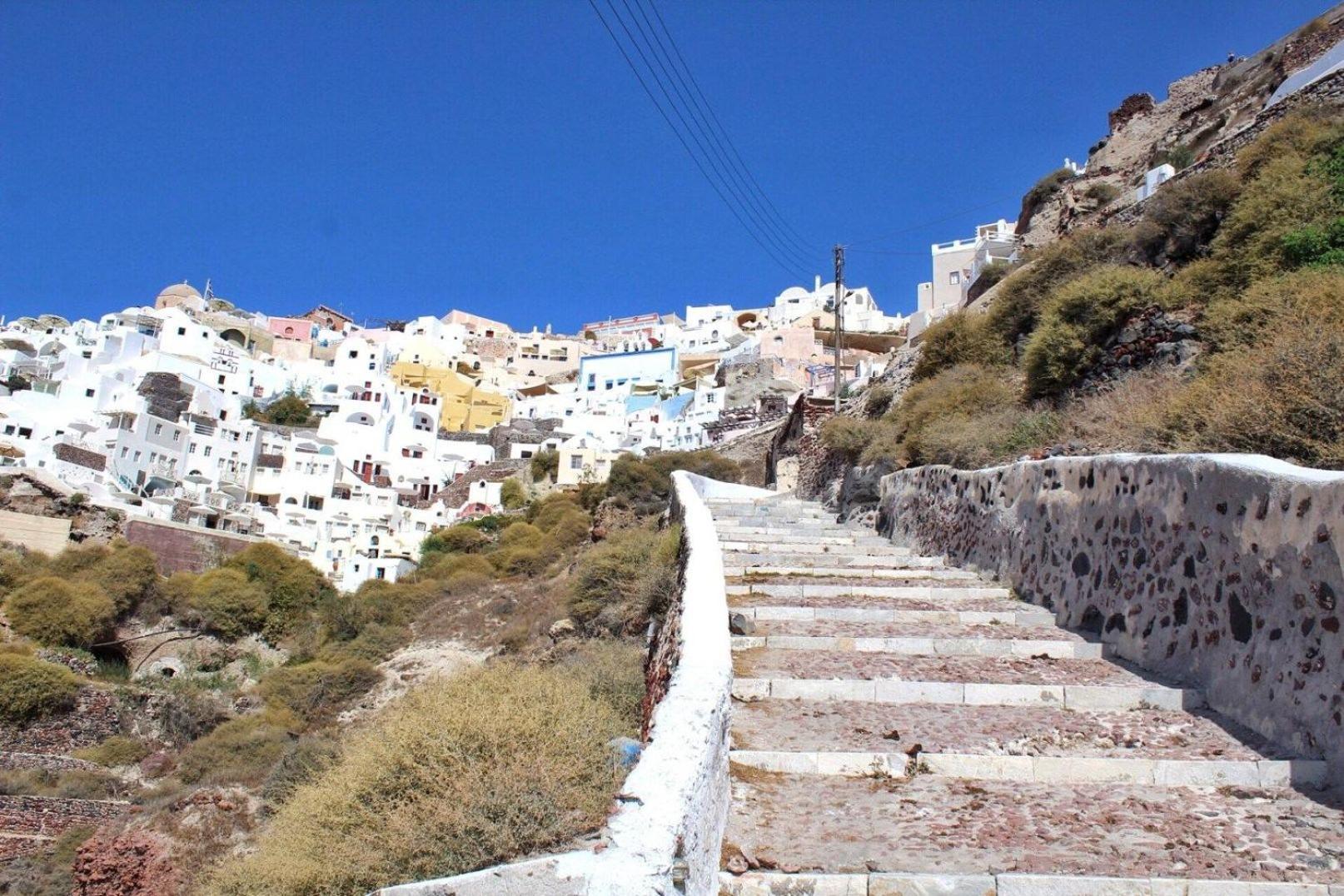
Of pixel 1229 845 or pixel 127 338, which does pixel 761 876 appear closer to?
pixel 1229 845

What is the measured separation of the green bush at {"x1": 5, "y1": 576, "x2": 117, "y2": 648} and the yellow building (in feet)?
141

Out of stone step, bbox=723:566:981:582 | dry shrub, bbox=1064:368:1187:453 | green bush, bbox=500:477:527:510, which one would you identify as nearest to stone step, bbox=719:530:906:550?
stone step, bbox=723:566:981:582

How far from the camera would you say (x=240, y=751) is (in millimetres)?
20484

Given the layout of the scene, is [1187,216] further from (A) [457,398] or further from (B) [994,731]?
(A) [457,398]

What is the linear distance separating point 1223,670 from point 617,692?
381 centimetres

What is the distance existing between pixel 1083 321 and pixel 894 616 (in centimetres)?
702

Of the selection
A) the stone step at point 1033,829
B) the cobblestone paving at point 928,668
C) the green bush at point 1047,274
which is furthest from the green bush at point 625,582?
the green bush at point 1047,274

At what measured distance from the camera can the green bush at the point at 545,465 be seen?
5884cm

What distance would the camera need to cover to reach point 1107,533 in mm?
5707

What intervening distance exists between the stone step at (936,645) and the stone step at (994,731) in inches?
34.9

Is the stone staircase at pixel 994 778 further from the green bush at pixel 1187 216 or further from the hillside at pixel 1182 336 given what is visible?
the green bush at pixel 1187 216

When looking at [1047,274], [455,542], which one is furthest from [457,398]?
[1047,274]

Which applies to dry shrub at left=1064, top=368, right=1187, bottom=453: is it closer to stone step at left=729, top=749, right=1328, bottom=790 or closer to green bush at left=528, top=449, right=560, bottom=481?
stone step at left=729, top=749, right=1328, bottom=790

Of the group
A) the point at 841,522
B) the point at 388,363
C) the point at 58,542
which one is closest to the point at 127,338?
the point at 388,363
